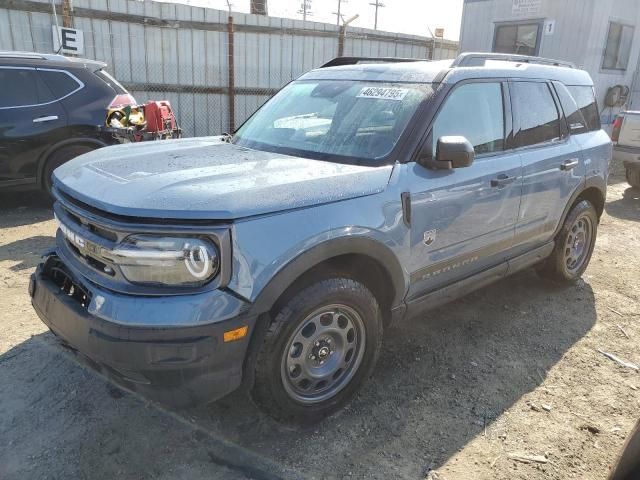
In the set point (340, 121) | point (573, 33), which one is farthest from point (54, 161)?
point (573, 33)

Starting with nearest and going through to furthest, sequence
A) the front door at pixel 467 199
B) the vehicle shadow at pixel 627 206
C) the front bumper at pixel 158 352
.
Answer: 1. the front bumper at pixel 158 352
2. the front door at pixel 467 199
3. the vehicle shadow at pixel 627 206

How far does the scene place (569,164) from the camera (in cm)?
422

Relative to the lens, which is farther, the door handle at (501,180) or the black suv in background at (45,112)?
the black suv in background at (45,112)

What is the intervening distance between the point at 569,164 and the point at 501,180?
3.52 ft

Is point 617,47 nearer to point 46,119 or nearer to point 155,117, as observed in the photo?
point 155,117

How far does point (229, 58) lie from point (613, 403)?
8.89 m

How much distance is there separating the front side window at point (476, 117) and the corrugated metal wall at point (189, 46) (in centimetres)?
745

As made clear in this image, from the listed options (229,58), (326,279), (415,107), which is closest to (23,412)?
(326,279)

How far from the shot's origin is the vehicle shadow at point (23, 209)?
618cm

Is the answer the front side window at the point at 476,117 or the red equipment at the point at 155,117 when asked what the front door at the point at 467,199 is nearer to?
the front side window at the point at 476,117

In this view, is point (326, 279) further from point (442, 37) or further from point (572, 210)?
point (442, 37)

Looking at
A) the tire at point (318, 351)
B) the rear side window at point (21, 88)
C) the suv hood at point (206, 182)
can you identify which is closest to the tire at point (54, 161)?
the rear side window at point (21, 88)

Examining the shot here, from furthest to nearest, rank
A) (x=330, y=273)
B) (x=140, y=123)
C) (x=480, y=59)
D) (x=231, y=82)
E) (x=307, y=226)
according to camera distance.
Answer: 1. (x=231, y=82)
2. (x=140, y=123)
3. (x=480, y=59)
4. (x=330, y=273)
5. (x=307, y=226)

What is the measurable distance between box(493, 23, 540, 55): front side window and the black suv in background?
31.2 ft
